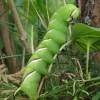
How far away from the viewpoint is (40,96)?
0.75 metres

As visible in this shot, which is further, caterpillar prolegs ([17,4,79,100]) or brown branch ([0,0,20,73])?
brown branch ([0,0,20,73])

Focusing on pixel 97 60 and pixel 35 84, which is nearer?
pixel 35 84

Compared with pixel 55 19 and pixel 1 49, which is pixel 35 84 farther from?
pixel 1 49

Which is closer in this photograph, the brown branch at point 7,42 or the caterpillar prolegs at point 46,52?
the caterpillar prolegs at point 46,52

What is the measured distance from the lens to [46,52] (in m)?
0.75

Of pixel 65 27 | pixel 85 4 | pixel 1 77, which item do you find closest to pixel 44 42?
pixel 65 27

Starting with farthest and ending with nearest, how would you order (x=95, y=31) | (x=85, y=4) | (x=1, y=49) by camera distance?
1. (x=1, y=49)
2. (x=85, y=4)
3. (x=95, y=31)

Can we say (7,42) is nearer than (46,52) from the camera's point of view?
No

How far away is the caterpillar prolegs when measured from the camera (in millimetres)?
735

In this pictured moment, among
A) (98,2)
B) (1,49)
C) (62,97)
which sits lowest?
(62,97)

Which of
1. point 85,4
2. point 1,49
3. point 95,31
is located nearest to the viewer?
point 95,31

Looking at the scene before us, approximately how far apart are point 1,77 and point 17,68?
0.26 m

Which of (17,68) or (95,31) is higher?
(95,31)

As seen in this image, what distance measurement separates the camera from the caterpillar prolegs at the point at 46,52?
2.41ft
